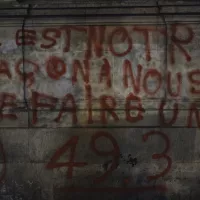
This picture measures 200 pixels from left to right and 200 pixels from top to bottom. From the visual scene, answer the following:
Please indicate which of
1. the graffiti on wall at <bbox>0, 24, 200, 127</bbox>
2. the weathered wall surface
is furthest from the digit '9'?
the graffiti on wall at <bbox>0, 24, 200, 127</bbox>

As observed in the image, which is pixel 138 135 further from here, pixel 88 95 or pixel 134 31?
pixel 134 31

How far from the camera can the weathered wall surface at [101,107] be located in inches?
217

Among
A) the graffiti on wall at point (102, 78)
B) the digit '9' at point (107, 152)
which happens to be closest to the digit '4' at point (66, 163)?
the graffiti on wall at point (102, 78)

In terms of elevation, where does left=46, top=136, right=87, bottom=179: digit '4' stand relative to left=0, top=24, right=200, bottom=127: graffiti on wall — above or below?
below

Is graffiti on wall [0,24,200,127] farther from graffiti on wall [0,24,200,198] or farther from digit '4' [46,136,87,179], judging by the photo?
digit '4' [46,136,87,179]

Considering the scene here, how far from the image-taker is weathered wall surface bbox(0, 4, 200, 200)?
5512 mm

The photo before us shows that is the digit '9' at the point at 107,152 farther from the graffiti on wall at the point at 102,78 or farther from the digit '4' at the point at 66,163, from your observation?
the digit '4' at the point at 66,163

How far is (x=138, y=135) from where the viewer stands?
18.2ft

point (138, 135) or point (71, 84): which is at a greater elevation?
point (71, 84)

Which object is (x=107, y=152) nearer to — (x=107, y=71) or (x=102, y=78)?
(x=102, y=78)

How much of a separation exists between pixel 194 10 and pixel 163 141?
2.54m

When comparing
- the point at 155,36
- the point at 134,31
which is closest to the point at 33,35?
the point at 134,31

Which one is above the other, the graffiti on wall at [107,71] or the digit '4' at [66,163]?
the graffiti on wall at [107,71]

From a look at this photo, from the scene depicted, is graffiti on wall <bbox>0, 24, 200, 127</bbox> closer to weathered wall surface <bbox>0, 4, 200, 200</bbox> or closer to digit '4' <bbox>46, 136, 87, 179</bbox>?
weathered wall surface <bbox>0, 4, 200, 200</bbox>
